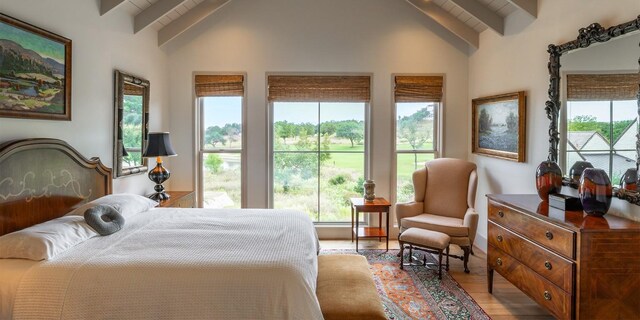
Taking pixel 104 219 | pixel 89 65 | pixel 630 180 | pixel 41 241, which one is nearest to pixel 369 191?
pixel 630 180

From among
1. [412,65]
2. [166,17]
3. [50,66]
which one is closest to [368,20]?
[412,65]

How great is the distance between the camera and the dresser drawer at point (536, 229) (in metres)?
2.28

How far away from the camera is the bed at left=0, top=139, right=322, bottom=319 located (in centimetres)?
179

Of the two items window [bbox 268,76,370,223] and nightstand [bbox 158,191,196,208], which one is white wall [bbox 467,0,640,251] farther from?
nightstand [bbox 158,191,196,208]

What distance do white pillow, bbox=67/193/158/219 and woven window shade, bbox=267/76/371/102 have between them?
2.32m

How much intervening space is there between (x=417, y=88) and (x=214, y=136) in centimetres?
282

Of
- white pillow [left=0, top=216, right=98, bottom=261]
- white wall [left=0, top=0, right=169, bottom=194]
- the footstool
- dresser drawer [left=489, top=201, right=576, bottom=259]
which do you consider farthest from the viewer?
the footstool

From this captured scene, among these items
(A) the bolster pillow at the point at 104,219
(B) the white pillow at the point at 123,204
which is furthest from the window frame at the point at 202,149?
(A) the bolster pillow at the point at 104,219

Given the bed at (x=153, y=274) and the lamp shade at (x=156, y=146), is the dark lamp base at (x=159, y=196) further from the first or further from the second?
the bed at (x=153, y=274)

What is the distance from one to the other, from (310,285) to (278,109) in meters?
3.47

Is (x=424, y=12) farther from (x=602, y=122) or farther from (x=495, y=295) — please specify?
(x=495, y=295)

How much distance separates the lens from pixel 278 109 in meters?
5.11

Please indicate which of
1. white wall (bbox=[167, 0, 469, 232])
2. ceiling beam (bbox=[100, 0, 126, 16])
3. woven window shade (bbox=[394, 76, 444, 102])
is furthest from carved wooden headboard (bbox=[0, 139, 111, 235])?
woven window shade (bbox=[394, 76, 444, 102])

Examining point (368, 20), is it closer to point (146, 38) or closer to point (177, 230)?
point (146, 38)
